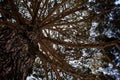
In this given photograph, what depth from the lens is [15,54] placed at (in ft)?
9.47

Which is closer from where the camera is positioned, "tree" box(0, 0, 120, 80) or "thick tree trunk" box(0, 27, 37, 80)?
"thick tree trunk" box(0, 27, 37, 80)

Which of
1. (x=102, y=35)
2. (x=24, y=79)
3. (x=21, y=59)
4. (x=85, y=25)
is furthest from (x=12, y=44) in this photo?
(x=85, y=25)

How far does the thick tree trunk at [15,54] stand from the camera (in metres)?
2.58

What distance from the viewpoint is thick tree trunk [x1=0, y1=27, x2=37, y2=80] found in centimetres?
258

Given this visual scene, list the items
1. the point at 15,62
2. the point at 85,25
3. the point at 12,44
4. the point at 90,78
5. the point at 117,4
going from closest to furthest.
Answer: the point at 15,62 < the point at 12,44 < the point at 90,78 < the point at 117,4 < the point at 85,25

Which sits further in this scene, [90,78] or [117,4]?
[117,4]

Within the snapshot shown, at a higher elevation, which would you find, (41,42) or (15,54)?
(15,54)

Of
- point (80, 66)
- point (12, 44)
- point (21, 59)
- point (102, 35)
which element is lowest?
point (80, 66)

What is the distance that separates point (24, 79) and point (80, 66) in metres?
2.46

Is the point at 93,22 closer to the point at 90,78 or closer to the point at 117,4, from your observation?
the point at 117,4

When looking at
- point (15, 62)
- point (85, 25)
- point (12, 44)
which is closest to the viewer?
point (15, 62)

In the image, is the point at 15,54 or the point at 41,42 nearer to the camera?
the point at 15,54

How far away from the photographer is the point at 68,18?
222 inches

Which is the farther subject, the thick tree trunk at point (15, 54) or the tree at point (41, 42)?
the tree at point (41, 42)
